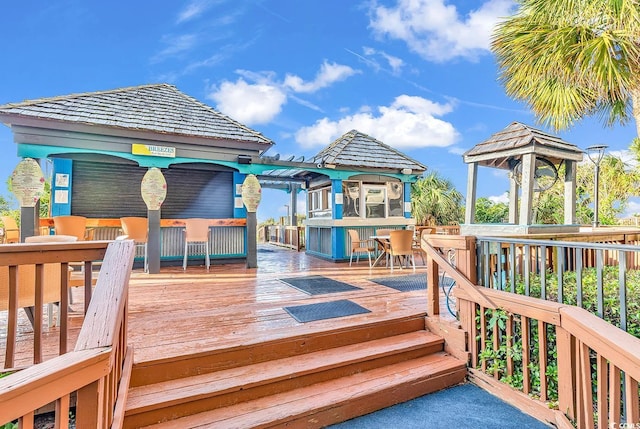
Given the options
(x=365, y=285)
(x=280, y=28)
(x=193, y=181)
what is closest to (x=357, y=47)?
(x=280, y=28)

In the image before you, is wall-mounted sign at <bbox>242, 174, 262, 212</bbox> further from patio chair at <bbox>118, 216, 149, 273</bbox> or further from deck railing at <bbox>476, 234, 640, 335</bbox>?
deck railing at <bbox>476, 234, 640, 335</bbox>

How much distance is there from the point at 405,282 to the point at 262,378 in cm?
327

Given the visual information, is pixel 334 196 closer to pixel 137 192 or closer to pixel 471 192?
pixel 471 192

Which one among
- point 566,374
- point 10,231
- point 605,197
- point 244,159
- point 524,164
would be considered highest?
point 244,159

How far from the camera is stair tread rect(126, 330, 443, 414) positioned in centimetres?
202

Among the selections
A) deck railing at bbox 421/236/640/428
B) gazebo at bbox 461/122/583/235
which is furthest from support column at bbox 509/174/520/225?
deck railing at bbox 421/236/640/428

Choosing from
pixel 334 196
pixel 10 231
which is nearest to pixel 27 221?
pixel 10 231

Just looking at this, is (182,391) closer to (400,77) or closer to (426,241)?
(426,241)

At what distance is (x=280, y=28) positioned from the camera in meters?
12.7

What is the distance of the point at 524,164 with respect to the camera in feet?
13.3

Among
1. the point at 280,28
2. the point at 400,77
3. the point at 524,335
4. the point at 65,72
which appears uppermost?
the point at 400,77

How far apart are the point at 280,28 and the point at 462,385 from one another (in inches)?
548

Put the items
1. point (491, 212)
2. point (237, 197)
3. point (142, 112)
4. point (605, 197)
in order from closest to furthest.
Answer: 1. point (142, 112)
2. point (237, 197)
3. point (605, 197)
4. point (491, 212)

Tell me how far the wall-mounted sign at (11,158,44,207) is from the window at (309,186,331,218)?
5.86 meters
